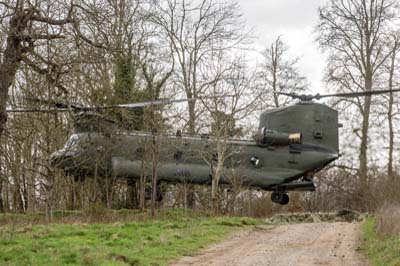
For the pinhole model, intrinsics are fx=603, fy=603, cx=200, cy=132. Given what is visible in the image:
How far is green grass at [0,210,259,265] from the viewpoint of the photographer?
995 centimetres

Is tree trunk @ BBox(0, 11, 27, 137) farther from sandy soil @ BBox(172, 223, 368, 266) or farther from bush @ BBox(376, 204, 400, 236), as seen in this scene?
bush @ BBox(376, 204, 400, 236)

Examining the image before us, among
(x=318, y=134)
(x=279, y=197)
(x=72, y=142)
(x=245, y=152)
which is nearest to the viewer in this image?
(x=72, y=142)

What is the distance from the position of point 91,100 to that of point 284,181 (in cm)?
804

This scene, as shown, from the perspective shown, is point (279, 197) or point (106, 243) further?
point (279, 197)

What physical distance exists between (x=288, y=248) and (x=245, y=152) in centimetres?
1068

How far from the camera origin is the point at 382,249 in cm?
1127

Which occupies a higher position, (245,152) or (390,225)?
(245,152)

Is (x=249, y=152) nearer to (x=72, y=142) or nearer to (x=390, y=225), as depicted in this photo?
(x=72, y=142)

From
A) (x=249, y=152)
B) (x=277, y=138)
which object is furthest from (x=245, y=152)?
(x=277, y=138)

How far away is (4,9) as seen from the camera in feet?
40.0

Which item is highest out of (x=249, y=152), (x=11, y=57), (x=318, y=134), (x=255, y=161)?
(x=11, y=57)

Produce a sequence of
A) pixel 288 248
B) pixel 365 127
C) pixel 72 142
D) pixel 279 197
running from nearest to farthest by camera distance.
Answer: pixel 288 248
pixel 72 142
pixel 279 197
pixel 365 127

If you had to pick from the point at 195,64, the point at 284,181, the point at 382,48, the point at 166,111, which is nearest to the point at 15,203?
the point at 166,111

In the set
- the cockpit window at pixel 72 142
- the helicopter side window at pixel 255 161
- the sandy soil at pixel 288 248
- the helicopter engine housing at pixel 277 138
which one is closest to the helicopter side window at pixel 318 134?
the helicopter engine housing at pixel 277 138
